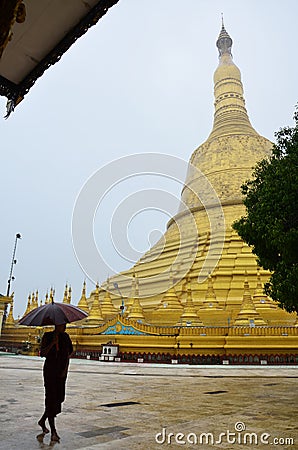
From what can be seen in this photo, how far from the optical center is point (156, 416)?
5.06 m

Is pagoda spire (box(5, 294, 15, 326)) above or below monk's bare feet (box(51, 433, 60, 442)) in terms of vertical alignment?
above

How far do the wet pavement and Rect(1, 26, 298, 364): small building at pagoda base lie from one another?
6.50m

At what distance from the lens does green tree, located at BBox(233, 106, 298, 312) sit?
7.13 meters

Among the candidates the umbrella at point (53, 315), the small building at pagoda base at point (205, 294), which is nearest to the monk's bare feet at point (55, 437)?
the umbrella at point (53, 315)

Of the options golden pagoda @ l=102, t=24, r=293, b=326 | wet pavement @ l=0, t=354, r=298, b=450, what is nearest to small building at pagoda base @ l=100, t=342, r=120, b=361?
golden pagoda @ l=102, t=24, r=293, b=326

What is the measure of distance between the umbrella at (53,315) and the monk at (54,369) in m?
0.09

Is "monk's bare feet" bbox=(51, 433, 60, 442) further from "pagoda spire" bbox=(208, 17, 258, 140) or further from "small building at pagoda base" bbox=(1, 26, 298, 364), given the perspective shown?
"pagoda spire" bbox=(208, 17, 258, 140)

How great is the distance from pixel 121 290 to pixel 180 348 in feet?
32.6

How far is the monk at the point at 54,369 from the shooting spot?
4109mm

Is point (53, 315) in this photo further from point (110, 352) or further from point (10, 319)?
point (10, 319)

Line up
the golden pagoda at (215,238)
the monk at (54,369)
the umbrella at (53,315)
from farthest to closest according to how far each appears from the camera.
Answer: the golden pagoda at (215,238) < the umbrella at (53,315) < the monk at (54,369)

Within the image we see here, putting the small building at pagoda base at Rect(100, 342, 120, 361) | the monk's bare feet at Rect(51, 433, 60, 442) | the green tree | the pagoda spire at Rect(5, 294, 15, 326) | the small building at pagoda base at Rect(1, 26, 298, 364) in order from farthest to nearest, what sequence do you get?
the pagoda spire at Rect(5, 294, 15, 326) → the small building at pagoda base at Rect(100, 342, 120, 361) → the small building at pagoda base at Rect(1, 26, 298, 364) → the green tree → the monk's bare feet at Rect(51, 433, 60, 442)

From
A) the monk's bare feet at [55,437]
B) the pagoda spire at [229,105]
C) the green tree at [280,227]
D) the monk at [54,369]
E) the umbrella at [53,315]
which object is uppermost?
the pagoda spire at [229,105]

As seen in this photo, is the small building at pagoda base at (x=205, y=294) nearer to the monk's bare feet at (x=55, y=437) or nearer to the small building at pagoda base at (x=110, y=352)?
the small building at pagoda base at (x=110, y=352)
